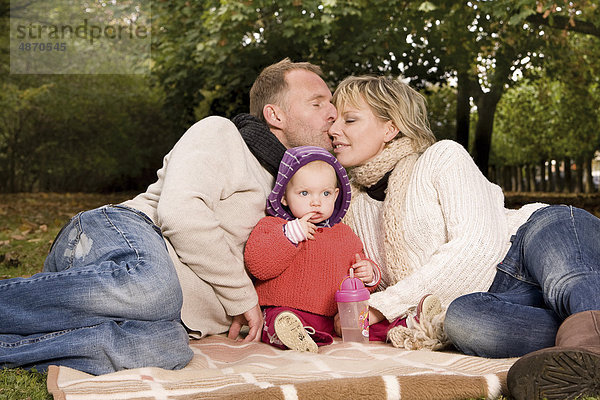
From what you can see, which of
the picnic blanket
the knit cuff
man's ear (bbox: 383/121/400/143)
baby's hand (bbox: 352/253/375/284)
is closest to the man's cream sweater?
the knit cuff

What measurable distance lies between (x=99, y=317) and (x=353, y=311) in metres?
1.21

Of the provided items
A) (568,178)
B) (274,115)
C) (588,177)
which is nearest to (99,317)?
(274,115)

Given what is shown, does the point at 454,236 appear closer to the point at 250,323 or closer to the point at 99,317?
the point at 250,323

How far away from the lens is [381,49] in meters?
10.6

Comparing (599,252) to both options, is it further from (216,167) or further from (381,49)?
(381,49)

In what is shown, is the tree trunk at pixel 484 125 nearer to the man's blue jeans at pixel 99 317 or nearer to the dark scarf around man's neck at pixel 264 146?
the dark scarf around man's neck at pixel 264 146

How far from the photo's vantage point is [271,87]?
165 inches

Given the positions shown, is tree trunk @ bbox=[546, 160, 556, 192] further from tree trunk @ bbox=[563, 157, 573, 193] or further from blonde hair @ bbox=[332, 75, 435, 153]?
blonde hair @ bbox=[332, 75, 435, 153]

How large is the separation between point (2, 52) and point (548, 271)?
632 inches

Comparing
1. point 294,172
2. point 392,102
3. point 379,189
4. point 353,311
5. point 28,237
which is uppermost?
point 392,102

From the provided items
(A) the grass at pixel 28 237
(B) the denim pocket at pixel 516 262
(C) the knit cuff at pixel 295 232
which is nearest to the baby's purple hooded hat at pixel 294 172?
(C) the knit cuff at pixel 295 232

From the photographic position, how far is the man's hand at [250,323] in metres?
3.29

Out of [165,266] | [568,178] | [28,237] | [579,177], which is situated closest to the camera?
[165,266]

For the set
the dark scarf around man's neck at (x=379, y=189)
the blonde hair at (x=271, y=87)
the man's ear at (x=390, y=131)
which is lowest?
the dark scarf around man's neck at (x=379, y=189)
